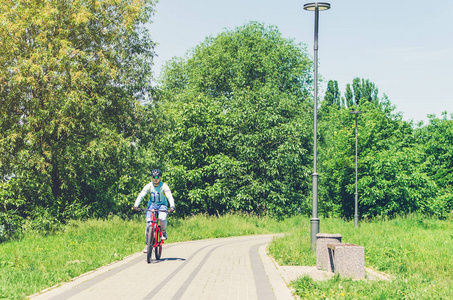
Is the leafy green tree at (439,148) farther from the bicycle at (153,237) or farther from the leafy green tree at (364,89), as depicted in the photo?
the bicycle at (153,237)

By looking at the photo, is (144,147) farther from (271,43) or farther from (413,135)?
(413,135)

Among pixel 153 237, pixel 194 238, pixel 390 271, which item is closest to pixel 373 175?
pixel 194 238

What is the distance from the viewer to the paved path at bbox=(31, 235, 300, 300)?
299 inches

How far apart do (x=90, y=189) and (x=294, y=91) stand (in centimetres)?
2529

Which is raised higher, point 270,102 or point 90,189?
point 270,102

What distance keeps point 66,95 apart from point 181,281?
1486 cm

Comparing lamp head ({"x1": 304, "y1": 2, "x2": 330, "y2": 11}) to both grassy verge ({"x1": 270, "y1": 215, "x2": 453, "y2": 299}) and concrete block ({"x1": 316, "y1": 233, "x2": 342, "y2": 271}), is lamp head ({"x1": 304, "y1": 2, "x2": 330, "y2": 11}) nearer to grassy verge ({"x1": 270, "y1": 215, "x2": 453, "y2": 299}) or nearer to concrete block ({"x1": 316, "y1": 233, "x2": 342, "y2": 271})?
concrete block ({"x1": 316, "y1": 233, "x2": 342, "y2": 271})

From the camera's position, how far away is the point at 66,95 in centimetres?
2153

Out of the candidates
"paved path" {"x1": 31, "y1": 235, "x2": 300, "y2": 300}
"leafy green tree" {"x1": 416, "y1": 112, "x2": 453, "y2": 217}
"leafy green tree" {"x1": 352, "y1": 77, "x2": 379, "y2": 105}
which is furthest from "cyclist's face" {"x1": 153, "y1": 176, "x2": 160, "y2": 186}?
"leafy green tree" {"x1": 352, "y1": 77, "x2": 379, "y2": 105}

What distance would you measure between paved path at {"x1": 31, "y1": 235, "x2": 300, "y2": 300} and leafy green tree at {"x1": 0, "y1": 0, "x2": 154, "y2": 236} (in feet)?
36.5

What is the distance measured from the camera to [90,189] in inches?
1085

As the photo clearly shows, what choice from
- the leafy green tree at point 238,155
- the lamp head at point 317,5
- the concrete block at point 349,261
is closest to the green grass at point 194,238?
the concrete block at point 349,261

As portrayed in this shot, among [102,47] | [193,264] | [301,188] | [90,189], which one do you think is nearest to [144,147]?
[90,189]

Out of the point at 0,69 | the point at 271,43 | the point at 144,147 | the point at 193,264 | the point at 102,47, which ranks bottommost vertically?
the point at 193,264
